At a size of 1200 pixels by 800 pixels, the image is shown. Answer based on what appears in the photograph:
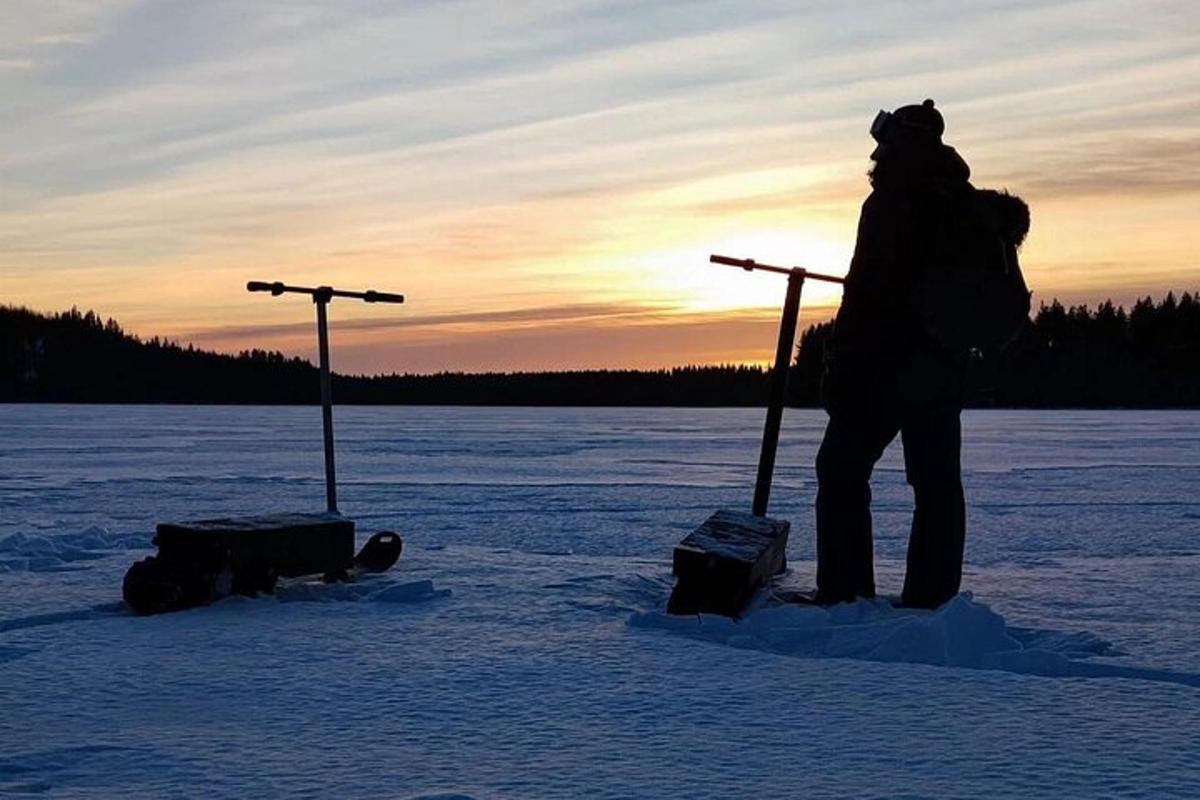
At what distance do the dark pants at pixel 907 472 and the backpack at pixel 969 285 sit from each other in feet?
0.64

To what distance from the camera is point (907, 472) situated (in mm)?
4965

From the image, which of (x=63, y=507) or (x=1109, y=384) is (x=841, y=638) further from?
(x=1109, y=384)

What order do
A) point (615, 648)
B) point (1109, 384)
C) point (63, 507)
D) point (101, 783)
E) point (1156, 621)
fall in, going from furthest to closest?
point (1109, 384), point (63, 507), point (1156, 621), point (615, 648), point (101, 783)

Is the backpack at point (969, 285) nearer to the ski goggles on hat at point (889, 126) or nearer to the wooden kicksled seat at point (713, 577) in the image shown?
the ski goggles on hat at point (889, 126)

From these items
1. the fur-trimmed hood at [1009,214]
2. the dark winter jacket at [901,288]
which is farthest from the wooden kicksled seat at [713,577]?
the fur-trimmed hood at [1009,214]

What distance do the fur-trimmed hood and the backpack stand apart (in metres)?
0.12

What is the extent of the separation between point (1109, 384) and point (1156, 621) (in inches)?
4240

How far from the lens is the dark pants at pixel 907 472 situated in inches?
192

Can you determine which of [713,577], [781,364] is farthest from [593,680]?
[781,364]

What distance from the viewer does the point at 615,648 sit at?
13.8 ft

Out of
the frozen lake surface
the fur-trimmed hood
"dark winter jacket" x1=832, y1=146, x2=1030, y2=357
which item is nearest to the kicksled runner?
the frozen lake surface

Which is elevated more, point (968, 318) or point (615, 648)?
point (968, 318)

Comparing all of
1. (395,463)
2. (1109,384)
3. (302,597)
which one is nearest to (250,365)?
(1109,384)

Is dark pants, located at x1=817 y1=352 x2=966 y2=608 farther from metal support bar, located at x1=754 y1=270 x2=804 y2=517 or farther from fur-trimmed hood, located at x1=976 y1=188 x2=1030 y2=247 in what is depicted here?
metal support bar, located at x1=754 y1=270 x2=804 y2=517
